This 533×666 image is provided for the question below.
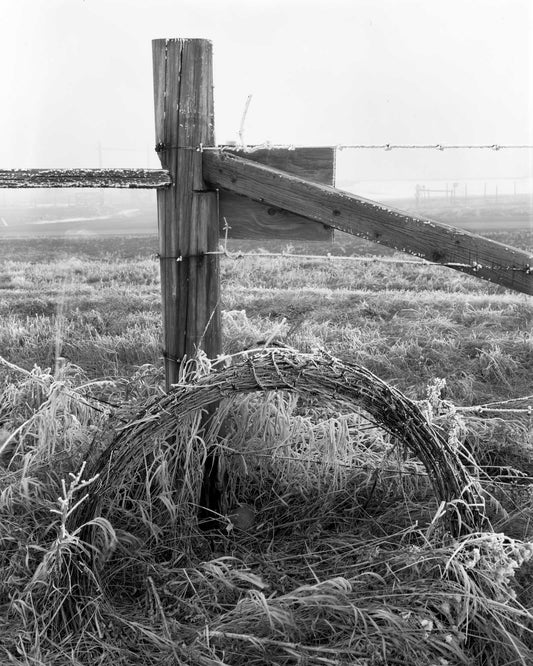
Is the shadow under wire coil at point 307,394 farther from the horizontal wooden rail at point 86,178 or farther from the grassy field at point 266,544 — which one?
the horizontal wooden rail at point 86,178

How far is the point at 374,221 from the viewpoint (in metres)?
2.86

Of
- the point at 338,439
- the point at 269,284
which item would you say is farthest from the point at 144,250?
the point at 338,439

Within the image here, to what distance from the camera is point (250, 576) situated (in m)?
2.75

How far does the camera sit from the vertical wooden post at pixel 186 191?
3109mm

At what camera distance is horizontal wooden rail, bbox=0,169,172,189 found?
3127 mm

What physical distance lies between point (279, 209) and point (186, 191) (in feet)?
1.30

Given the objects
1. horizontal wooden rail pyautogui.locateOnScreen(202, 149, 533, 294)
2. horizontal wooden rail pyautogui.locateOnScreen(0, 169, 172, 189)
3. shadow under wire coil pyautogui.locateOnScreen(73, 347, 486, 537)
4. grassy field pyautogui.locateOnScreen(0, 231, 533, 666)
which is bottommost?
grassy field pyautogui.locateOnScreen(0, 231, 533, 666)

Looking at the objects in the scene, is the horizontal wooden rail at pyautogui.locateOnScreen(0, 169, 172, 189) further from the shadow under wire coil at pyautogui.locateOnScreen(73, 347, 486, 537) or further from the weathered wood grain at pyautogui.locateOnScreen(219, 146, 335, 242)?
the shadow under wire coil at pyautogui.locateOnScreen(73, 347, 486, 537)

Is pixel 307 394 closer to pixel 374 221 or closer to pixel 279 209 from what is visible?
pixel 374 221

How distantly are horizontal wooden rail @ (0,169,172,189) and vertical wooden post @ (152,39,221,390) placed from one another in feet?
0.25

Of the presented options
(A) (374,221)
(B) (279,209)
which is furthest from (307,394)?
(B) (279,209)

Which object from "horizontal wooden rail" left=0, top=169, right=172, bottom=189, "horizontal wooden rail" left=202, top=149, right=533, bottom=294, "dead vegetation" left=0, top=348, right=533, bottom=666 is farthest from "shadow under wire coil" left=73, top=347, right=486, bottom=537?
"horizontal wooden rail" left=0, top=169, right=172, bottom=189

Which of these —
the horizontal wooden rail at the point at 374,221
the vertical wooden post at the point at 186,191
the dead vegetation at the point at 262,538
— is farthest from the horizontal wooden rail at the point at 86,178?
the dead vegetation at the point at 262,538

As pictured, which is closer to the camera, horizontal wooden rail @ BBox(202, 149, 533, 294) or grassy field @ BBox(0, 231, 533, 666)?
grassy field @ BBox(0, 231, 533, 666)
